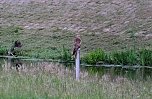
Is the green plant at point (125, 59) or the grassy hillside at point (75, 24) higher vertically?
the grassy hillside at point (75, 24)

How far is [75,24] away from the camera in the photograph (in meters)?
37.8

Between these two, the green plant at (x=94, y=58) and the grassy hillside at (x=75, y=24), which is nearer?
the green plant at (x=94, y=58)

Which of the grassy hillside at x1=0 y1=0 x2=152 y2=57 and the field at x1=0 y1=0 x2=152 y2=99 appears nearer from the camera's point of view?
the field at x1=0 y1=0 x2=152 y2=99

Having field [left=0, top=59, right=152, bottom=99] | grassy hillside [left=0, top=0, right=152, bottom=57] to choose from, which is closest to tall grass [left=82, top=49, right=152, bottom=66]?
grassy hillside [left=0, top=0, right=152, bottom=57]

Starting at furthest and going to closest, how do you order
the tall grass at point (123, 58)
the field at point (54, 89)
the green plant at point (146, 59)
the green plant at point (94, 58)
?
the green plant at point (94, 58) < the tall grass at point (123, 58) < the green plant at point (146, 59) < the field at point (54, 89)

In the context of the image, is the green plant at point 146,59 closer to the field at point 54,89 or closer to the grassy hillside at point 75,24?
the grassy hillside at point 75,24

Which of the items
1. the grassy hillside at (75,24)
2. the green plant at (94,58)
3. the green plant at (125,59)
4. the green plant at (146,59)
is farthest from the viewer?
the grassy hillside at (75,24)

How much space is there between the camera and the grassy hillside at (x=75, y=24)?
106 feet

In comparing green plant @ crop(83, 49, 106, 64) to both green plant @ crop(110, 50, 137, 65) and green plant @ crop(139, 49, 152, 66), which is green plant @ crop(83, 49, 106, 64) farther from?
green plant @ crop(139, 49, 152, 66)

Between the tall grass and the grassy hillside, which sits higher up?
the grassy hillside

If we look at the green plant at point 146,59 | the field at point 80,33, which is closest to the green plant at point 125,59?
the field at point 80,33

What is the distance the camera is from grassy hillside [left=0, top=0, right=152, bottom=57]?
106 ft

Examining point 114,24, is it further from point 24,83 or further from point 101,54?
point 24,83

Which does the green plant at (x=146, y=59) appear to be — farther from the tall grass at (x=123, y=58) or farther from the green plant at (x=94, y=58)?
the green plant at (x=94, y=58)
